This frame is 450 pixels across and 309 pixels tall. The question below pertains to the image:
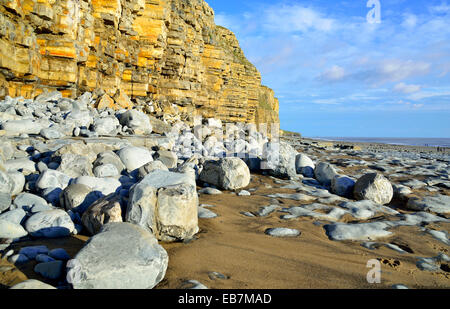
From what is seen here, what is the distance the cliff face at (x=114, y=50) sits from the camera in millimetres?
6688

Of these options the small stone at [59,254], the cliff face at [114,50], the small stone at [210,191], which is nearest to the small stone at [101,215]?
the small stone at [59,254]

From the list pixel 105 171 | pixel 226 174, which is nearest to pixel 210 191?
pixel 226 174

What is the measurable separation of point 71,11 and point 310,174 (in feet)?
24.8

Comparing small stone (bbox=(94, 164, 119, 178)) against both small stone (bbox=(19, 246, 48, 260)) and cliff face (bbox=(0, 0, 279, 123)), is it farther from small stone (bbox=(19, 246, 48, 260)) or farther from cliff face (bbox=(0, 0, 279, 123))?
cliff face (bbox=(0, 0, 279, 123))

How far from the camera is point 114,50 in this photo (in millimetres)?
11547

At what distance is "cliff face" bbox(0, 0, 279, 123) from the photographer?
669 cm

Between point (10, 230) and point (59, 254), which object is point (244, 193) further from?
point (10, 230)

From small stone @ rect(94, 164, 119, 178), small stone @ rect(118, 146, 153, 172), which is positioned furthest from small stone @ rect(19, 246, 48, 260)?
small stone @ rect(118, 146, 153, 172)

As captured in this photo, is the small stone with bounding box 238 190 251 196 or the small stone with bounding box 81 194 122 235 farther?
the small stone with bounding box 238 190 251 196

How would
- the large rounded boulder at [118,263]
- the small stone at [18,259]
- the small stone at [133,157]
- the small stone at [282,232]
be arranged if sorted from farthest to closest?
the small stone at [133,157] < the small stone at [282,232] < the small stone at [18,259] < the large rounded boulder at [118,263]

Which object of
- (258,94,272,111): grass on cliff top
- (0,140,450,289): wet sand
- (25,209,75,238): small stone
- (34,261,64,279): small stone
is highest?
(258,94,272,111): grass on cliff top

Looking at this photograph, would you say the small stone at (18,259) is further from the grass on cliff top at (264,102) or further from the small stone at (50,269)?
the grass on cliff top at (264,102)
